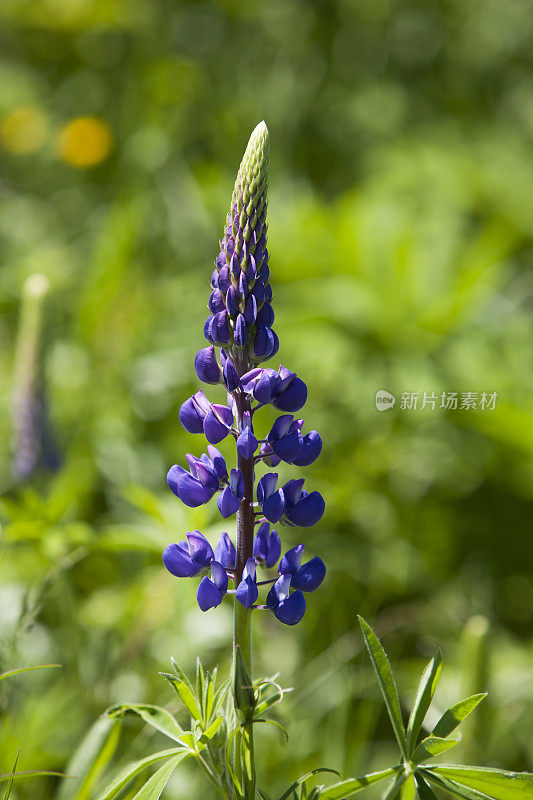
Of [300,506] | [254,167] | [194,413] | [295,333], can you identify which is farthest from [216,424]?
[295,333]

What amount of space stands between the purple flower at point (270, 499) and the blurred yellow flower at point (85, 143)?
11.3 feet

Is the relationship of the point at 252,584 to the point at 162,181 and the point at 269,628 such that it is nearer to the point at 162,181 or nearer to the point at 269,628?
the point at 269,628

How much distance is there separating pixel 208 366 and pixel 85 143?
136 inches

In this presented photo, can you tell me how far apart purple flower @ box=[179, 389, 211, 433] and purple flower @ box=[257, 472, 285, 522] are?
116 mm

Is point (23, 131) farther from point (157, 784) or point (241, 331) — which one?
point (157, 784)

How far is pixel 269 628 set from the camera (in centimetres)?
219

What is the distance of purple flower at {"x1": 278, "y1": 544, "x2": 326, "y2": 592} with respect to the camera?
997 millimetres

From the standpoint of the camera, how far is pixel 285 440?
3.19ft

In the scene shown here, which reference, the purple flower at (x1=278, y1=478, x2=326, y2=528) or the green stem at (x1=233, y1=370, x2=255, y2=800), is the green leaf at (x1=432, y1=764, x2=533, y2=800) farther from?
the purple flower at (x1=278, y1=478, x2=326, y2=528)

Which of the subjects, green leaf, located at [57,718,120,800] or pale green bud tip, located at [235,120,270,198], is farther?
green leaf, located at [57,718,120,800]

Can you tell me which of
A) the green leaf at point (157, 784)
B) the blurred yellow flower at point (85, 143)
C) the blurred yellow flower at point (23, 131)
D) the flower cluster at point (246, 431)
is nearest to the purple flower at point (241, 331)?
the flower cluster at point (246, 431)

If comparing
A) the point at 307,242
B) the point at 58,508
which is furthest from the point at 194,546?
the point at 307,242

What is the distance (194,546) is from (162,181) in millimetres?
3118

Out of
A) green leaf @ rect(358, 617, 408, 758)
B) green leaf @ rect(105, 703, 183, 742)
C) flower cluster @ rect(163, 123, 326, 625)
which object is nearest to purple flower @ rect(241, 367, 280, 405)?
flower cluster @ rect(163, 123, 326, 625)
